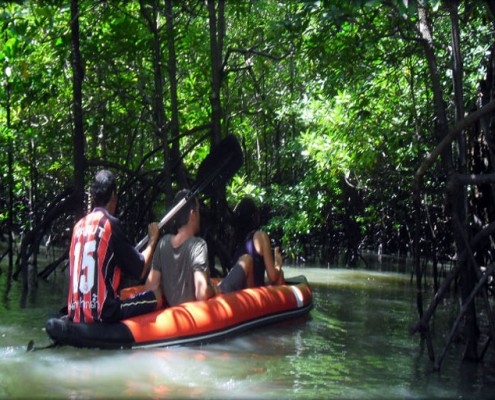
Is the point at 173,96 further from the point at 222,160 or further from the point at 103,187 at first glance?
the point at 103,187

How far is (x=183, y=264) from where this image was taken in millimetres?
6105

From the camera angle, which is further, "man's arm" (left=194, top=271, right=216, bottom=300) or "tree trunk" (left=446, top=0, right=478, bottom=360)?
"man's arm" (left=194, top=271, right=216, bottom=300)

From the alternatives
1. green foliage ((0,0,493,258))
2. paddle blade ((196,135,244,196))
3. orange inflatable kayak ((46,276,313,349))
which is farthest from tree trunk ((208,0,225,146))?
orange inflatable kayak ((46,276,313,349))

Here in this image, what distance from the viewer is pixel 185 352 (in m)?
5.69

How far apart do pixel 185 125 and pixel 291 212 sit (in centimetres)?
Answer: 340

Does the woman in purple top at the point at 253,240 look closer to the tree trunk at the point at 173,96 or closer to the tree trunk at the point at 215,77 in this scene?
the tree trunk at the point at 173,96

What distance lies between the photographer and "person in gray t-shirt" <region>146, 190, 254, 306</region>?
6.05m

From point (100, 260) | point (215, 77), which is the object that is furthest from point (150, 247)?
point (215, 77)

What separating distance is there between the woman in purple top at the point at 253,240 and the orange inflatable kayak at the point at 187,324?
0.22m

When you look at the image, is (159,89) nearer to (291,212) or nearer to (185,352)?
(185,352)

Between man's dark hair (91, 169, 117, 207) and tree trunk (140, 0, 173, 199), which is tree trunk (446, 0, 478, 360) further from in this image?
tree trunk (140, 0, 173, 199)

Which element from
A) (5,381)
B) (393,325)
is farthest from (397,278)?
(5,381)

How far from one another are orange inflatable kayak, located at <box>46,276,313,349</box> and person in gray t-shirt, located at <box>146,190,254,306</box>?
0.49ft

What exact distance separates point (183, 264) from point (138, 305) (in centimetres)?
51
